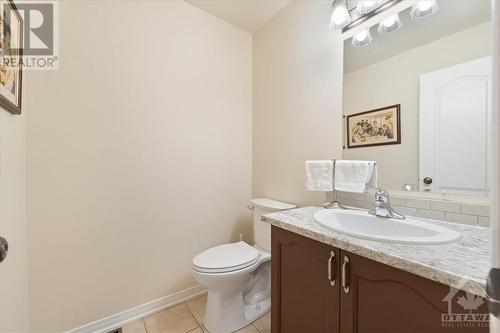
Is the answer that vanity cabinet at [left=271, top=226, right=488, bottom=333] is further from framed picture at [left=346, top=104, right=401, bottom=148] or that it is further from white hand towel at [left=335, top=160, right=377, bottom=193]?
framed picture at [left=346, top=104, right=401, bottom=148]

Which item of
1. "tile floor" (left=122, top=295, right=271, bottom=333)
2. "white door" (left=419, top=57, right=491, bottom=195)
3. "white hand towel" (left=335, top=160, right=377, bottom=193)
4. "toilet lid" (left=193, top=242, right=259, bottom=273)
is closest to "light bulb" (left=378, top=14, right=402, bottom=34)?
"white door" (left=419, top=57, right=491, bottom=195)

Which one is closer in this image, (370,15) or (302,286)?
(302,286)

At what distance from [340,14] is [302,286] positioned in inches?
58.3

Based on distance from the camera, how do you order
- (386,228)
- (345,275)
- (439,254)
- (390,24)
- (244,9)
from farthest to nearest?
(244,9)
(390,24)
(386,228)
(345,275)
(439,254)

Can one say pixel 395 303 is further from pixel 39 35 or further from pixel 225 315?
pixel 39 35

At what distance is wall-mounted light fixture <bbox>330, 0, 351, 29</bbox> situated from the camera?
4.05 ft

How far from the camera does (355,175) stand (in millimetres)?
1191

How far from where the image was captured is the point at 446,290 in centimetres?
55

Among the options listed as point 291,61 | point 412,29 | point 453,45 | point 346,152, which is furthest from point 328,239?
point 291,61

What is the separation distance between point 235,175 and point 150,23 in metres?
1.32

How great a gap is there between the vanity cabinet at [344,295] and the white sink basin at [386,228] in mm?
107

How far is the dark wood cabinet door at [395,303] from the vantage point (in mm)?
539

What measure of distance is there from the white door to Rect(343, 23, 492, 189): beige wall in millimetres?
35

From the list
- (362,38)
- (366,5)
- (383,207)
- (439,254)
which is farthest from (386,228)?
(366,5)
